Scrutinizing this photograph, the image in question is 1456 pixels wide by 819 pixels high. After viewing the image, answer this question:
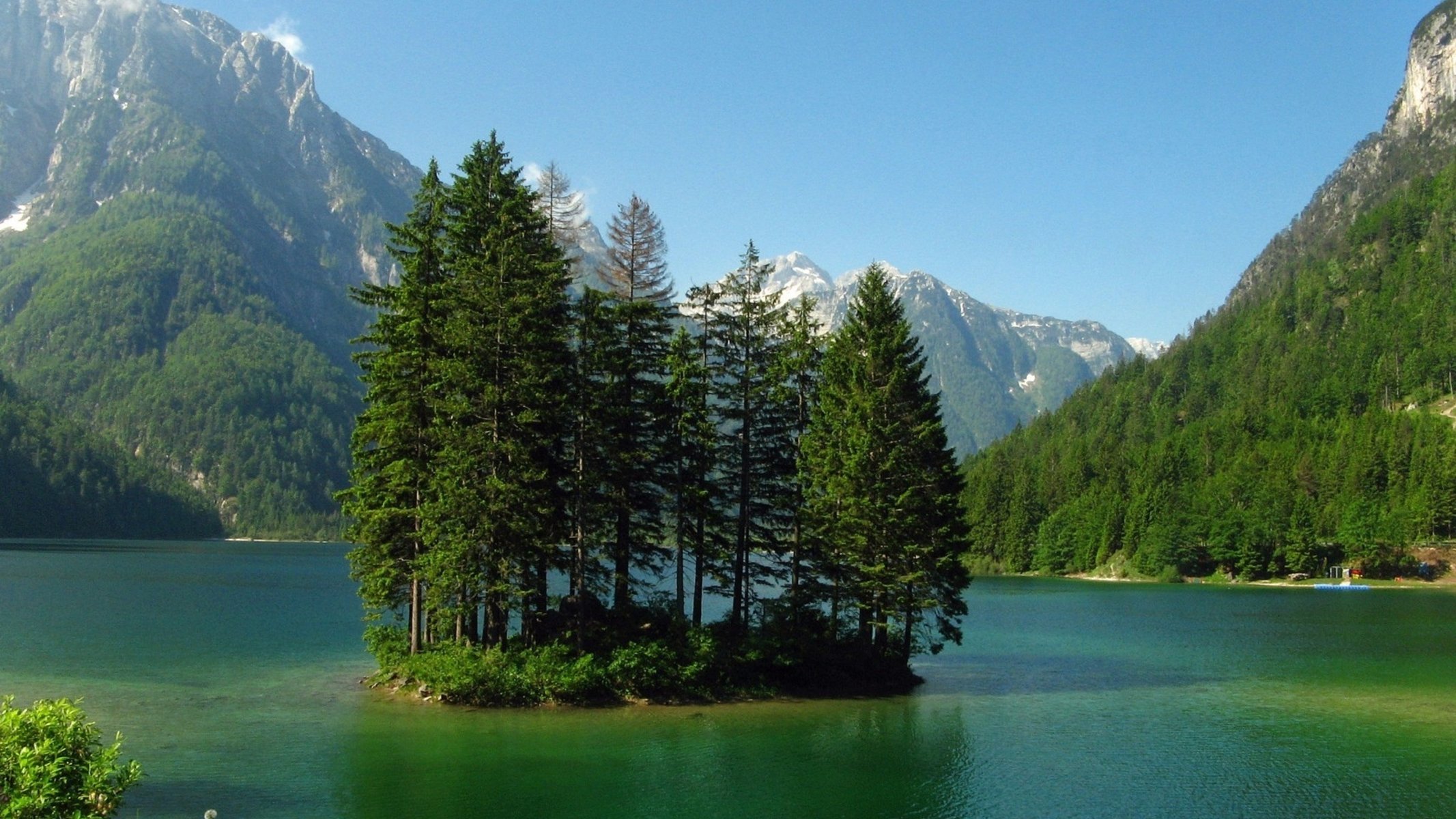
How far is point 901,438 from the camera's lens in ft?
148

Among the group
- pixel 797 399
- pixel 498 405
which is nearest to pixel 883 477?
pixel 797 399

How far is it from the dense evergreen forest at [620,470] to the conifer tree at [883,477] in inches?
4.7

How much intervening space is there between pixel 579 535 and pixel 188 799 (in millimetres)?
17069

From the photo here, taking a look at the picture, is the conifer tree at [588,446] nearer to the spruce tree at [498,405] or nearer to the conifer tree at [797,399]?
the spruce tree at [498,405]

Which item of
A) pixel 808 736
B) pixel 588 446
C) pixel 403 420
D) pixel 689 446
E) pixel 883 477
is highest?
pixel 403 420

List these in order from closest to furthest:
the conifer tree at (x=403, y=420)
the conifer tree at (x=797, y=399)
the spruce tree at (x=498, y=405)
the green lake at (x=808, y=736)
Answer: the green lake at (x=808, y=736) → the spruce tree at (x=498, y=405) → the conifer tree at (x=403, y=420) → the conifer tree at (x=797, y=399)

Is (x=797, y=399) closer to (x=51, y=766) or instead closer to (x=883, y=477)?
(x=883, y=477)

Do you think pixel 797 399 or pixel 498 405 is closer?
pixel 498 405

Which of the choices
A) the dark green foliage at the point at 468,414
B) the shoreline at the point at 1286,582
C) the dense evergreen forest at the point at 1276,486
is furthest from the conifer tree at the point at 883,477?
the dense evergreen forest at the point at 1276,486

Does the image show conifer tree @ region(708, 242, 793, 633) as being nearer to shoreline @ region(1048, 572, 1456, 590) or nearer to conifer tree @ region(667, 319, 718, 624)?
conifer tree @ region(667, 319, 718, 624)

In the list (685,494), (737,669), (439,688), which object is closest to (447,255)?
(685,494)

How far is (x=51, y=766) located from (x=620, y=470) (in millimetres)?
25834

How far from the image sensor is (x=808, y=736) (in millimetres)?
34062

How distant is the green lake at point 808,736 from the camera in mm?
26141
